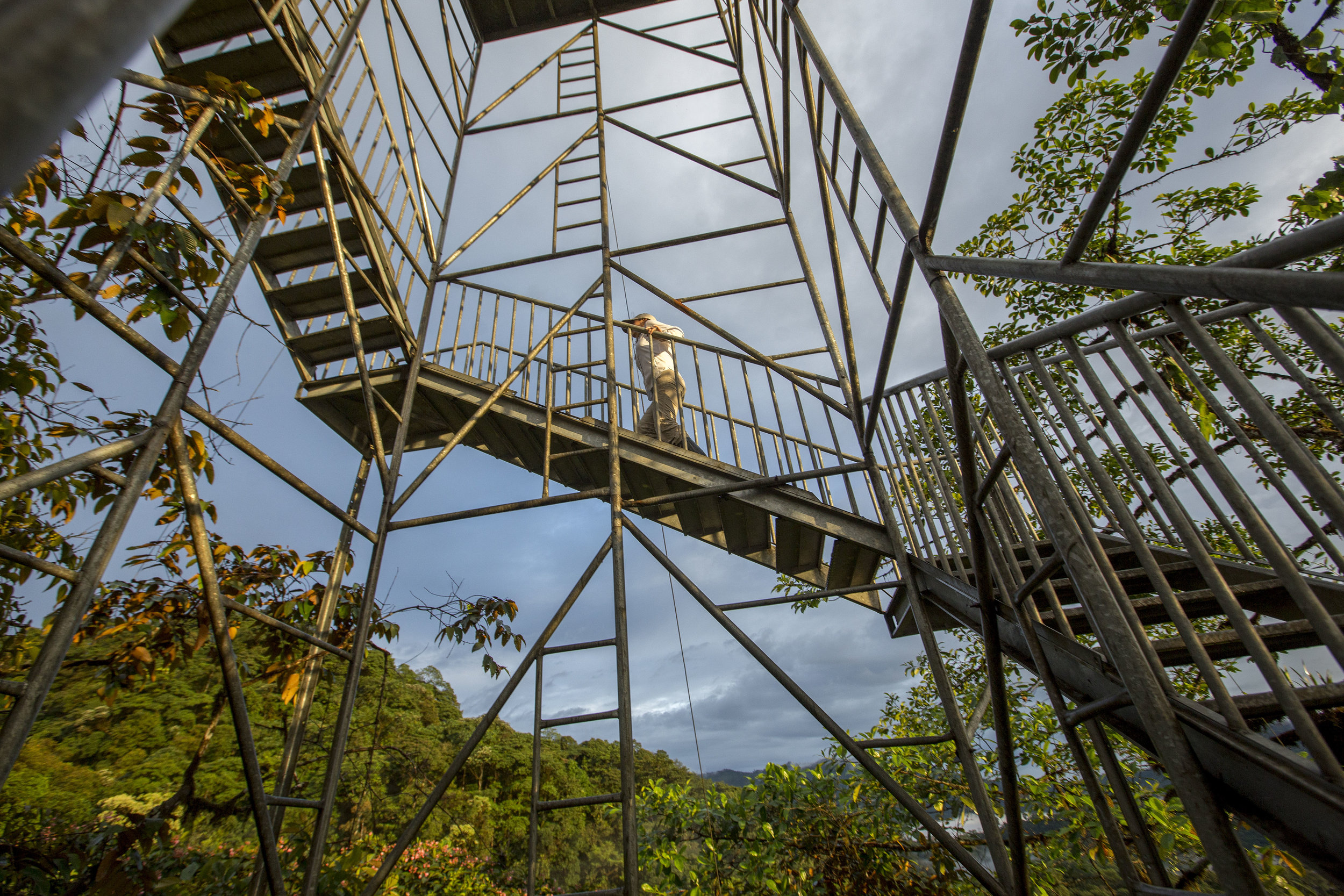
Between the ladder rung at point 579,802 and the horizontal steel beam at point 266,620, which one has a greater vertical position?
the horizontal steel beam at point 266,620

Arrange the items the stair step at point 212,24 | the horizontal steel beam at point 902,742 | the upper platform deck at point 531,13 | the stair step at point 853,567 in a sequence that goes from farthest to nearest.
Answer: the upper platform deck at point 531,13, the stair step at point 853,567, the stair step at point 212,24, the horizontal steel beam at point 902,742

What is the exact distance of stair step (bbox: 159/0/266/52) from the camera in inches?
137

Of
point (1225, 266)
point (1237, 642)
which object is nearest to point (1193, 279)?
point (1225, 266)

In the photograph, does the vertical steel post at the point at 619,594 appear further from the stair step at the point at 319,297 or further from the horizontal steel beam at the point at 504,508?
A: the stair step at the point at 319,297

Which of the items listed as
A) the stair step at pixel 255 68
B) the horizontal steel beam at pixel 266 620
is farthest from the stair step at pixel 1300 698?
the stair step at pixel 255 68

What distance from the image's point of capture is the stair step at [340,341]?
4762 millimetres

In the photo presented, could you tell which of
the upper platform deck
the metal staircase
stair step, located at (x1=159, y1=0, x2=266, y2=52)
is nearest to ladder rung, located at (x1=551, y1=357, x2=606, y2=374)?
the metal staircase

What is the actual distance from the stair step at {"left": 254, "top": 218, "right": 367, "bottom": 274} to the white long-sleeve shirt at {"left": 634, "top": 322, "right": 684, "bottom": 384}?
246 centimetres

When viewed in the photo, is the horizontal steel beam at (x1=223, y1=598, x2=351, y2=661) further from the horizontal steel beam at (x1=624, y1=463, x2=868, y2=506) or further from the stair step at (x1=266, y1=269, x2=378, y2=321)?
the stair step at (x1=266, y1=269, x2=378, y2=321)

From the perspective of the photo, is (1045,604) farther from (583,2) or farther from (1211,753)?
(583,2)

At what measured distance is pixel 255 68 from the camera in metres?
3.64

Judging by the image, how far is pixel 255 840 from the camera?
20.0 feet

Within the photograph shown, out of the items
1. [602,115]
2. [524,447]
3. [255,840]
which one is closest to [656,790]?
[524,447]

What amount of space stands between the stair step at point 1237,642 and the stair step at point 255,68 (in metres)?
5.21
